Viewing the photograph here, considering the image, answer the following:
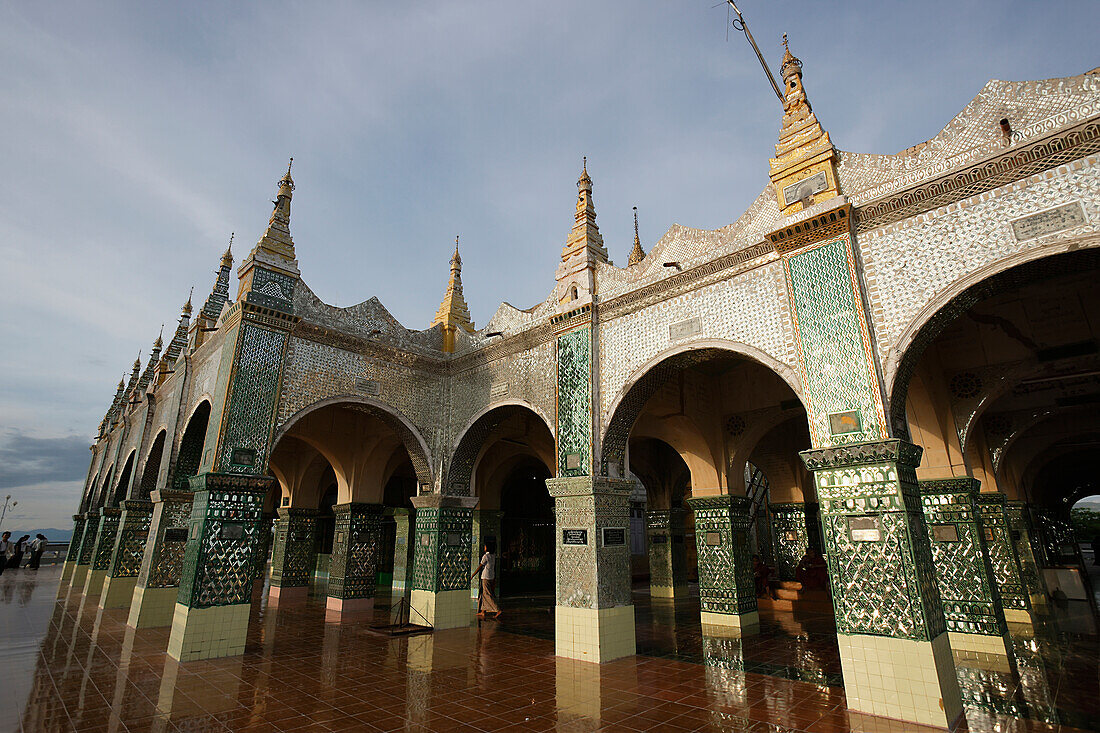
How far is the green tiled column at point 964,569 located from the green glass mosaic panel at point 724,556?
268 cm

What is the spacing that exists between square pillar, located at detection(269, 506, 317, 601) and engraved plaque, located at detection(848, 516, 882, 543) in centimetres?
1185

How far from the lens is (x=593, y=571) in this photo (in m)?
6.66

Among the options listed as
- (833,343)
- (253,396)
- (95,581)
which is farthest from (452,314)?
(95,581)

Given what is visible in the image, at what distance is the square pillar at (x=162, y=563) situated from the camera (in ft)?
28.7

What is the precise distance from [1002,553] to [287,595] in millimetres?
13403

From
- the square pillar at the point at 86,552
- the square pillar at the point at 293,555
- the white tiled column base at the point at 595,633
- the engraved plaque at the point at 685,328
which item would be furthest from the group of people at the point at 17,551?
the engraved plaque at the point at 685,328

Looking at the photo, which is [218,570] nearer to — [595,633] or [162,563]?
[162,563]

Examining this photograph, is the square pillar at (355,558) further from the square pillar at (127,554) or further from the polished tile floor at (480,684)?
the square pillar at (127,554)

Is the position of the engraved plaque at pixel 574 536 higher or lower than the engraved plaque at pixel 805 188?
lower

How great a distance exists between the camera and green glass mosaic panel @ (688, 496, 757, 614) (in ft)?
28.8

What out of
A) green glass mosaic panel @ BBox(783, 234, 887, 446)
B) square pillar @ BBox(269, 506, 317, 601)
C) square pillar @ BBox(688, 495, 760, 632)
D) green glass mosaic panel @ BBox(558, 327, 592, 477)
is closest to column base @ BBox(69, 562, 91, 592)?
square pillar @ BBox(269, 506, 317, 601)

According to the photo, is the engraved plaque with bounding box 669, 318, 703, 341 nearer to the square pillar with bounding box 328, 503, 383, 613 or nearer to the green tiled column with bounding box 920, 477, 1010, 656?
the green tiled column with bounding box 920, 477, 1010, 656

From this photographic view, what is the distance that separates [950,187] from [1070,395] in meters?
6.29

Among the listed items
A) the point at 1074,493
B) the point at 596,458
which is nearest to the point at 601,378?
the point at 596,458
